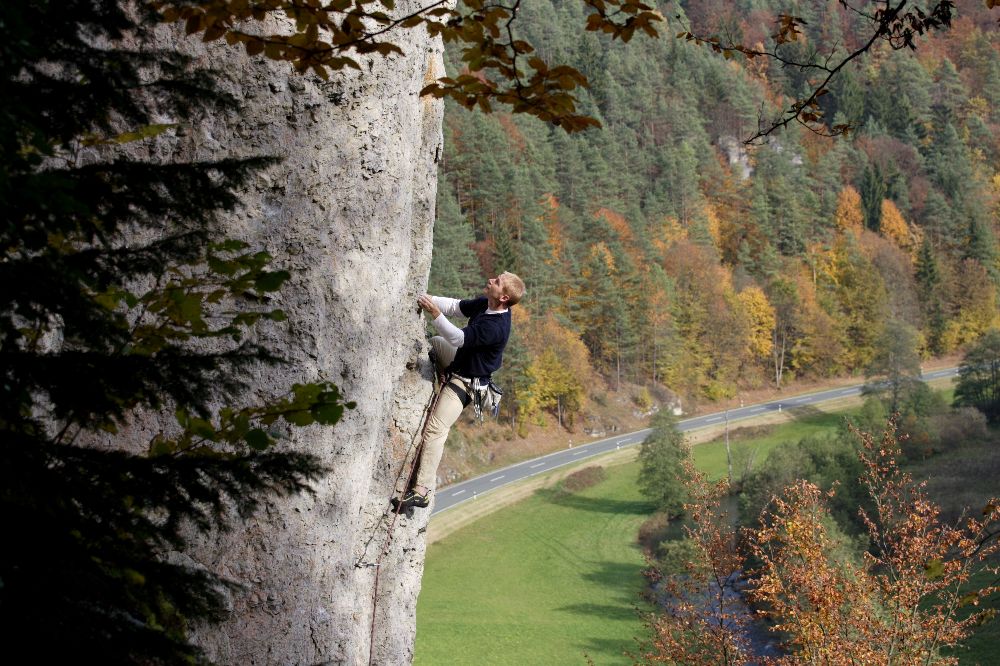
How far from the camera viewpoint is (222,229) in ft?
18.2

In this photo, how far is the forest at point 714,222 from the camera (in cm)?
5791

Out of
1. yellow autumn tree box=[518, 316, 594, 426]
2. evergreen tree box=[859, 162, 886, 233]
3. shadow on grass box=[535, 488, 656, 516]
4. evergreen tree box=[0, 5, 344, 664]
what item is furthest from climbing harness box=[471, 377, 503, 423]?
evergreen tree box=[859, 162, 886, 233]

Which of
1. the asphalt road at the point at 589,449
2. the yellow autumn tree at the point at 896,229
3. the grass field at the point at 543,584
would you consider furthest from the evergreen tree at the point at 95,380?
the yellow autumn tree at the point at 896,229

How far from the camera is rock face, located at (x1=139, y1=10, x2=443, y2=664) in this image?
17.9 feet

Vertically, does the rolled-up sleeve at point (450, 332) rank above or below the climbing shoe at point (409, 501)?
above

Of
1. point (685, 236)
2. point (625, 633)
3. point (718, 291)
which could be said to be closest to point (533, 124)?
point (685, 236)

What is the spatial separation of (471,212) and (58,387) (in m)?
57.8

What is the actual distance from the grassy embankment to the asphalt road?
244 centimetres

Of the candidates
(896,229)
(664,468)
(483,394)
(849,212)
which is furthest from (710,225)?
(483,394)

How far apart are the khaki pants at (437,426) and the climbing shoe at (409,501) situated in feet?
0.32

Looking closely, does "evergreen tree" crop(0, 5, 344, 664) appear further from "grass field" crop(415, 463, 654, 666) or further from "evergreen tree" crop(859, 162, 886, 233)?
"evergreen tree" crop(859, 162, 886, 233)

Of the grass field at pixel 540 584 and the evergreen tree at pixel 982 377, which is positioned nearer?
the grass field at pixel 540 584

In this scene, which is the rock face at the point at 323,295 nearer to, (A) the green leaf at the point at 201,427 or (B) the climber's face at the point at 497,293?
(B) the climber's face at the point at 497,293

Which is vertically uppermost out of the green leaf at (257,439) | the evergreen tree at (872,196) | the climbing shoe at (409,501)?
the evergreen tree at (872,196)
